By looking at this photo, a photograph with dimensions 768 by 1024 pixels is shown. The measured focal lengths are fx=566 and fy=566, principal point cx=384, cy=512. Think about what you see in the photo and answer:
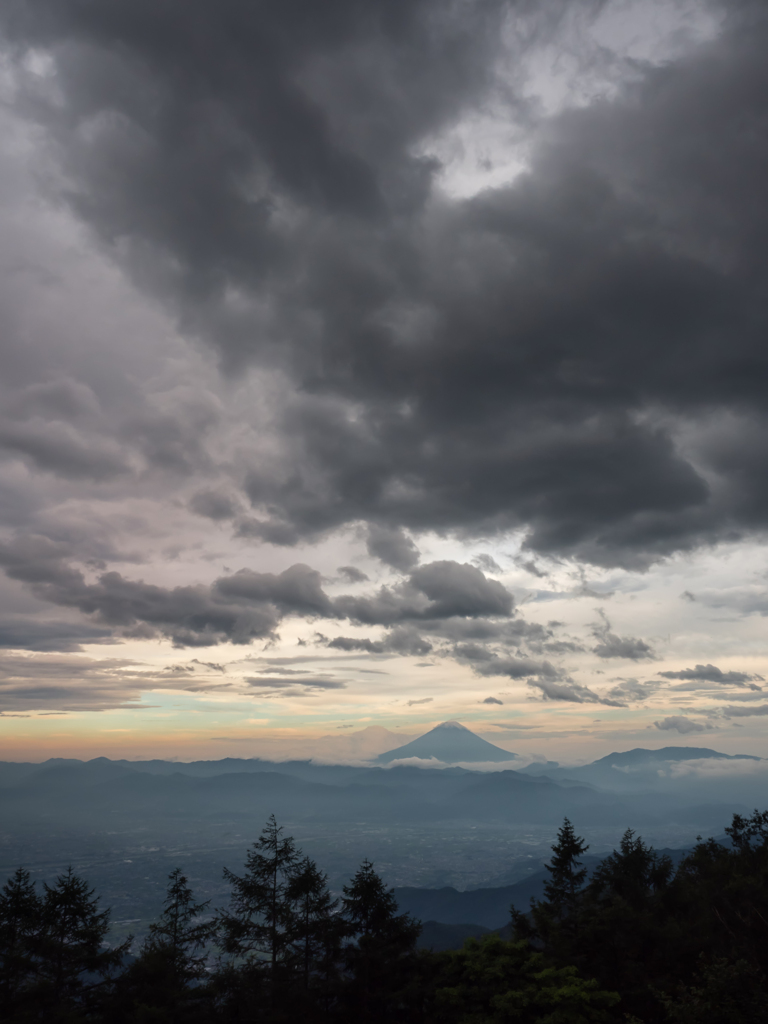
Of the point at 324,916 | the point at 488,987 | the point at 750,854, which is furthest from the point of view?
the point at 750,854

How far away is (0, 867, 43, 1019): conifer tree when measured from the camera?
34.9 meters

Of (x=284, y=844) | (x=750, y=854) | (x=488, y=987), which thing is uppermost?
(x=284, y=844)

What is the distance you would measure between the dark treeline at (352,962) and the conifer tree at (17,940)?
0.11 m

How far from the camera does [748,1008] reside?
2312cm

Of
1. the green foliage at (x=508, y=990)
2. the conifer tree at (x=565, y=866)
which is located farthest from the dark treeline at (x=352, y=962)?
the conifer tree at (x=565, y=866)

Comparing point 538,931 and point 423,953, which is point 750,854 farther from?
point 423,953

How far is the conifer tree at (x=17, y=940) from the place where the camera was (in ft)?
115

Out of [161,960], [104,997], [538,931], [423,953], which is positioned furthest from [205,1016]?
[538,931]

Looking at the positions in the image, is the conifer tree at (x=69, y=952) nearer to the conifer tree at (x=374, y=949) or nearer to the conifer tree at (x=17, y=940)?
the conifer tree at (x=17, y=940)

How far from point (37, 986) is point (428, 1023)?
24063 millimetres

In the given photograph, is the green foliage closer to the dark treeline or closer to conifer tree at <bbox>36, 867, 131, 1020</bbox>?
the dark treeline

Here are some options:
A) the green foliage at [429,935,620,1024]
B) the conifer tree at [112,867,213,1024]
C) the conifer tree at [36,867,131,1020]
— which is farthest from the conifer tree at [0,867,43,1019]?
the green foliage at [429,935,620,1024]

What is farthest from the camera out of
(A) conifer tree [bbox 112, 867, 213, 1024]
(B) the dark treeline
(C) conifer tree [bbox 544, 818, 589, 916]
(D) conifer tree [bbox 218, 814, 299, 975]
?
(C) conifer tree [bbox 544, 818, 589, 916]

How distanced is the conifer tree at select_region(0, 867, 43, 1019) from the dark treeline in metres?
0.11
